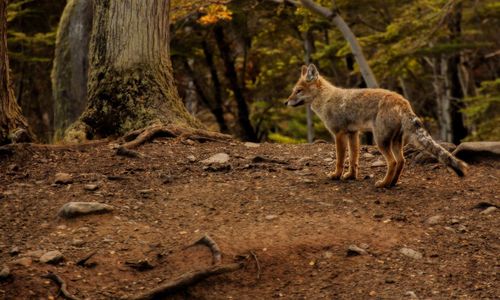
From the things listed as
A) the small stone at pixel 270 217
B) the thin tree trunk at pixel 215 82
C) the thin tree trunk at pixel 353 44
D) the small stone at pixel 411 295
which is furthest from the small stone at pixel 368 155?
the thin tree trunk at pixel 215 82

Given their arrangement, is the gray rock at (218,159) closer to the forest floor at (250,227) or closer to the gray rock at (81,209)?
the forest floor at (250,227)

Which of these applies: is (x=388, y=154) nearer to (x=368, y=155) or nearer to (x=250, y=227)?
(x=368, y=155)

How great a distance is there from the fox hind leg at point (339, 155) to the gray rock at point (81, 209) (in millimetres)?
2863

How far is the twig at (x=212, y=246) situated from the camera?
6.41m

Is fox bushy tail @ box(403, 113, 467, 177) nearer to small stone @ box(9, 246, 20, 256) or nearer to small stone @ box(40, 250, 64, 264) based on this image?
small stone @ box(40, 250, 64, 264)

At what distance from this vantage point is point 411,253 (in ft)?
21.9

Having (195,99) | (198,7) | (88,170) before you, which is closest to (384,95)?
(88,170)

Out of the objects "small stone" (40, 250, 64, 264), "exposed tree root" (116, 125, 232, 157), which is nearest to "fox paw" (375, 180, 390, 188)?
"exposed tree root" (116, 125, 232, 157)

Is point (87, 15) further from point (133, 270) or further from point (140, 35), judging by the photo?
point (133, 270)

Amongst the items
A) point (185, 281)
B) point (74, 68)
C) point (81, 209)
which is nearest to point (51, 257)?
point (81, 209)

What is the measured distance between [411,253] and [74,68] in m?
10.8

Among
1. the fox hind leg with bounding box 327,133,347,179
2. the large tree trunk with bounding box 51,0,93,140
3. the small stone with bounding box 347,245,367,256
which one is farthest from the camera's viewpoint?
the large tree trunk with bounding box 51,0,93,140

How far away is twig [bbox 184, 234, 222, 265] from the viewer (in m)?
6.41

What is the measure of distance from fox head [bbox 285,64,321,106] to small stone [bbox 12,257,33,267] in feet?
14.9
